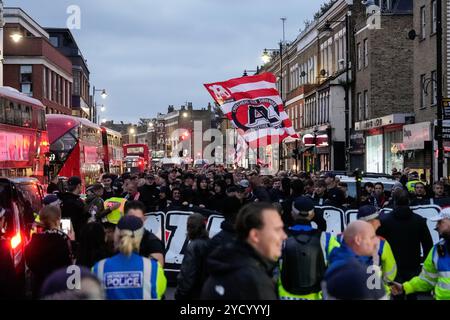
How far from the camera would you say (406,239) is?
30.2 feet

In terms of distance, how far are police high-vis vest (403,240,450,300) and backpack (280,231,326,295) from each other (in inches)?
41.6

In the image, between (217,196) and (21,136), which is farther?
(21,136)

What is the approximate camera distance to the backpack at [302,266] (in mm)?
6719

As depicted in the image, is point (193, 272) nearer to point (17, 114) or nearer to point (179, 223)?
point (179, 223)

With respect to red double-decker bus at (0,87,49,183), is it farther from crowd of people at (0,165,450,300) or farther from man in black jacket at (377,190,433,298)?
man in black jacket at (377,190,433,298)

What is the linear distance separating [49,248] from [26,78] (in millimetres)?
54891

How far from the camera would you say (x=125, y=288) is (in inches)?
221

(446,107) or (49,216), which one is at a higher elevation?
(446,107)

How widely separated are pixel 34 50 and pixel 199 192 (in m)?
46.6

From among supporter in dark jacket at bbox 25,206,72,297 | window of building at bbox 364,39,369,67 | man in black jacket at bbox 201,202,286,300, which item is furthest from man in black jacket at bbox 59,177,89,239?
window of building at bbox 364,39,369,67

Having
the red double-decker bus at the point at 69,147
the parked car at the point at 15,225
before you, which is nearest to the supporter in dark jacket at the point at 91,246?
the parked car at the point at 15,225

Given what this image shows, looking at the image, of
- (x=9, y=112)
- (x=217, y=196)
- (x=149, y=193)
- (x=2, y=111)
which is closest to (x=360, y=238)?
(x=217, y=196)

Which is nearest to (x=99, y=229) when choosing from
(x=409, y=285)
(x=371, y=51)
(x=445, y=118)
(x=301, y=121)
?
(x=409, y=285)

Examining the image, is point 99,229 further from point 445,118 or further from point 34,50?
point 34,50
